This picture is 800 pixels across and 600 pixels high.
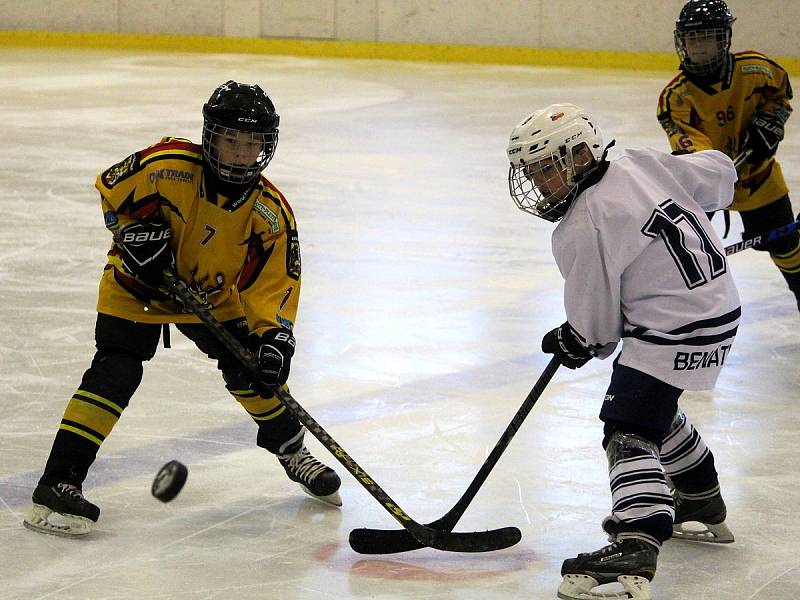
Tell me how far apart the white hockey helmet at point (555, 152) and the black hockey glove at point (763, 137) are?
199 centimetres

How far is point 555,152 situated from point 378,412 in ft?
4.21

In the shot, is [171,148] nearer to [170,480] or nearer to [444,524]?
[170,480]

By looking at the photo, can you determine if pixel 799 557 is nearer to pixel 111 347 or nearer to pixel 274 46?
pixel 111 347

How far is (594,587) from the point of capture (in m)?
2.44

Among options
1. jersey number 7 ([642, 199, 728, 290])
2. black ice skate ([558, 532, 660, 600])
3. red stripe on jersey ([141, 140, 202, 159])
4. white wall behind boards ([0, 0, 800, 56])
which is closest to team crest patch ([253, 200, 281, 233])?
red stripe on jersey ([141, 140, 202, 159])

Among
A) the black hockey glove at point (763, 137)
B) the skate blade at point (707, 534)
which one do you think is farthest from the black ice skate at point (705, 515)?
the black hockey glove at point (763, 137)

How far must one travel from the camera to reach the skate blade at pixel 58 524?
103 inches

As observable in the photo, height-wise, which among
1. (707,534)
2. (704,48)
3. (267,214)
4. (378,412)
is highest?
(704,48)

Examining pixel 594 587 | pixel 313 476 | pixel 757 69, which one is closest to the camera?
pixel 594 587

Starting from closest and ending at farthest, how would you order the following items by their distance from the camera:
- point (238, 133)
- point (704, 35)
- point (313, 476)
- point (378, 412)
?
point (238, 133)
point (313, 476)
point (378, 412)
point (704, 35)

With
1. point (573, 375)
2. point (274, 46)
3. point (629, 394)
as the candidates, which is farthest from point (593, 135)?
point (274, 46)

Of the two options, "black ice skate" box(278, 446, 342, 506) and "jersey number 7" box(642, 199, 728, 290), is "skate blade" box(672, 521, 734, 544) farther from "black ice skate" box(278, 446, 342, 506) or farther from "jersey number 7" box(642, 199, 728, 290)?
"black ice skate" box(278, 446, 342, 506)

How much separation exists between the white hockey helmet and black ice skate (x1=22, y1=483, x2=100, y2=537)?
111 cm

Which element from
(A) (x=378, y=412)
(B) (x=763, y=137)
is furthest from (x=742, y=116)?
(A) (x=378, y=412)
